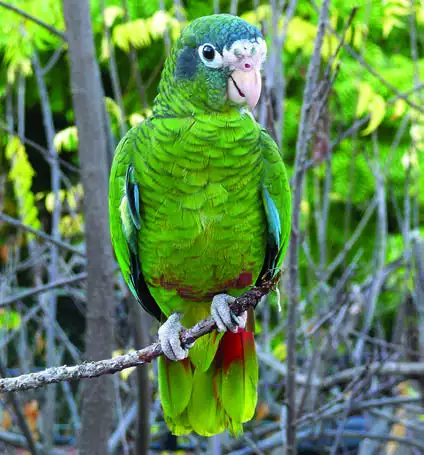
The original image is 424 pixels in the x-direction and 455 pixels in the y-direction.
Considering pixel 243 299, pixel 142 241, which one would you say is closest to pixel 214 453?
pixel 142 241

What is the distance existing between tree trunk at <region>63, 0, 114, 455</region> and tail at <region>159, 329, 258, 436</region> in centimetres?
31

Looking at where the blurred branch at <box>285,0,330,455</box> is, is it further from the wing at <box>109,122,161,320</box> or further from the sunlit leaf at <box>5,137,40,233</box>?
the sunlit leaf at <box>5,137,40,233</box>

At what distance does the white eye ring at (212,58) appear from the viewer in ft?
4.63

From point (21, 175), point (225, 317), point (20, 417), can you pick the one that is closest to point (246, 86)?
point (225, 317)

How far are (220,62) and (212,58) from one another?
1.1 inches

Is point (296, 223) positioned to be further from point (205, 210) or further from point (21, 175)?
point (21, 175)

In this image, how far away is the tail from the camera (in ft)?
5.07

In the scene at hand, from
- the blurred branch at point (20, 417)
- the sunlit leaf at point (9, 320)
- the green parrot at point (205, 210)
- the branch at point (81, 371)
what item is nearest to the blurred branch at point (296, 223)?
the green parrot at point (205, 210)

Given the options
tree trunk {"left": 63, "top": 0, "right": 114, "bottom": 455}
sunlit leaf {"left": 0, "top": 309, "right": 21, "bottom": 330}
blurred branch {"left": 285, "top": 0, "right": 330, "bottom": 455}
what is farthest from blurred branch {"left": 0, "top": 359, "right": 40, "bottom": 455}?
sunlit leaf {"left": 0, "top": 309, "right": 21, "bottom": 330}

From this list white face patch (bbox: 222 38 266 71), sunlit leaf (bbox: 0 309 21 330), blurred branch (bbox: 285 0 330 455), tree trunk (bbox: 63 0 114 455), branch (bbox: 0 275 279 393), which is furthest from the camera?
sunlit leaf (bbox: 0 309 21 330)

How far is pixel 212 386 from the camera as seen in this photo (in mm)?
1581

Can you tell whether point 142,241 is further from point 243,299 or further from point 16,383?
point 16,383

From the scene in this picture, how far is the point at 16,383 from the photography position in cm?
109

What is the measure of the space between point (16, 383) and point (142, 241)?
22.0 inches
